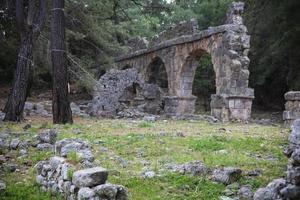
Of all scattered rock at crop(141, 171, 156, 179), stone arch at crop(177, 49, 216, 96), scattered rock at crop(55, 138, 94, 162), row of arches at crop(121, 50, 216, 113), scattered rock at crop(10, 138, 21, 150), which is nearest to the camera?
scattered rock at crop(141, 171, 156, 179)

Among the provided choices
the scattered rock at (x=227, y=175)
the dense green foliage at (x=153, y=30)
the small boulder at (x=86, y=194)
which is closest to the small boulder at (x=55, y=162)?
the small boulder at (x=86, y=194)

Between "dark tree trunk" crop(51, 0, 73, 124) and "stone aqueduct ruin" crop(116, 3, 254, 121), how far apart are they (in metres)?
6.49

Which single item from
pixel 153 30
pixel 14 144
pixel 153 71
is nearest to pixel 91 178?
pixel 14 144

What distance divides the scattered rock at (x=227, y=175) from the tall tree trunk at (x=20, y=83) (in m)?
8.06

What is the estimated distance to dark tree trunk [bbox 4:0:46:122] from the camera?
12.1 m

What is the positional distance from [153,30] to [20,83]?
12153 mm

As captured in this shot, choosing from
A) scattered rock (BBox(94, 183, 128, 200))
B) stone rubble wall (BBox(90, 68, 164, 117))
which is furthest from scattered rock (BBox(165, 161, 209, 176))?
stone rubble wall (BBox(90, 68, 164, 117))

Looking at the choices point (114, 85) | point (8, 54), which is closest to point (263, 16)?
point (114, 85)

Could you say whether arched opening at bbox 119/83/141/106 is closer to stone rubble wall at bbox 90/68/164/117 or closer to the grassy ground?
stone rubble wall at bbox 90/68/164/117

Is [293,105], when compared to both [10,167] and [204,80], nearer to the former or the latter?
[10,167]

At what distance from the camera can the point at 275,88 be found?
29984 millimetres

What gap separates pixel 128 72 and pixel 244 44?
544 centimetres

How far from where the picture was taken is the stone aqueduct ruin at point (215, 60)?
1605 cm

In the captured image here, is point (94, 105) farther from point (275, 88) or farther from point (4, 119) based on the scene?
point (275, 88)
